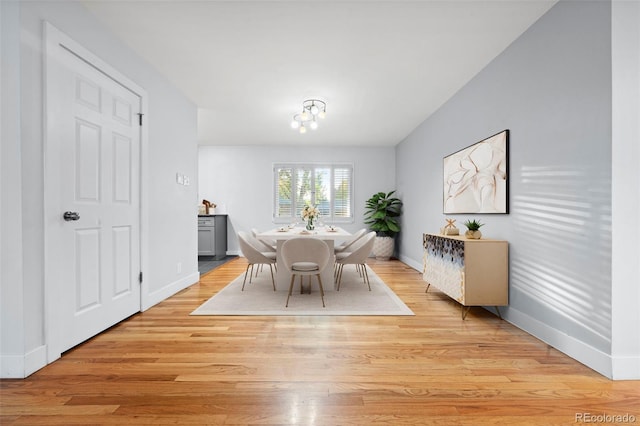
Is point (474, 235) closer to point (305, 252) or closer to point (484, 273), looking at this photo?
point (484, 273)

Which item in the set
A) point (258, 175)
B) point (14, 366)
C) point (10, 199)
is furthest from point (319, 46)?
point (258, 175)

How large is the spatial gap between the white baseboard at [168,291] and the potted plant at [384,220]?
385 centimetres

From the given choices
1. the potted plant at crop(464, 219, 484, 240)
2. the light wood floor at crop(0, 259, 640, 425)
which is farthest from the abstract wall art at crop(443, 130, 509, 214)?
the light wood floor at crop(0, 259, 640, 425)

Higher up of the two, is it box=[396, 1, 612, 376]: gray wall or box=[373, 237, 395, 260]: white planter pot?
box=[396, 1, 612, 376]: gray wall

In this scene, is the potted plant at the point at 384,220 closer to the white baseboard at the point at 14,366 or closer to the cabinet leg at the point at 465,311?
the cabinet leg at the point at 465,311

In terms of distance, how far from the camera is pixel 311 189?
748 cm

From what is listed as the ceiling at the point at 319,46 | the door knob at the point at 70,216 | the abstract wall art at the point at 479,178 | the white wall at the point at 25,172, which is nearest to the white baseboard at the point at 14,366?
the white wall at the point at 25,172

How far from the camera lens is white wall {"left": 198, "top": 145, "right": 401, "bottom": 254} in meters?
7.46

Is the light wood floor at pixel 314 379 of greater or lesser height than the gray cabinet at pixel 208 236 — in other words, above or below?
below

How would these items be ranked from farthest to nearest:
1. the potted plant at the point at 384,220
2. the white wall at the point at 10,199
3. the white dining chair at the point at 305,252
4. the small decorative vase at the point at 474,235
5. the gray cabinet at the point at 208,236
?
the potted plant at the point at 384,220, the gray cabinet at the point at 208,236, the white dining chair at the point at 305,252, the small decorative vase at the point at 474,235, the white wall at the point at 10,199

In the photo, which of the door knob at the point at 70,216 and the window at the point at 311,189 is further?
the window at the point at 311,189

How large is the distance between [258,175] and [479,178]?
17.1 feet

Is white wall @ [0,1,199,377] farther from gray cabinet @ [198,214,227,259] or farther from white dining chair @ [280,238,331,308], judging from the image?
gray cabinet @ [198,214,227,259]

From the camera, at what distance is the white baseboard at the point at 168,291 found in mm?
3264
